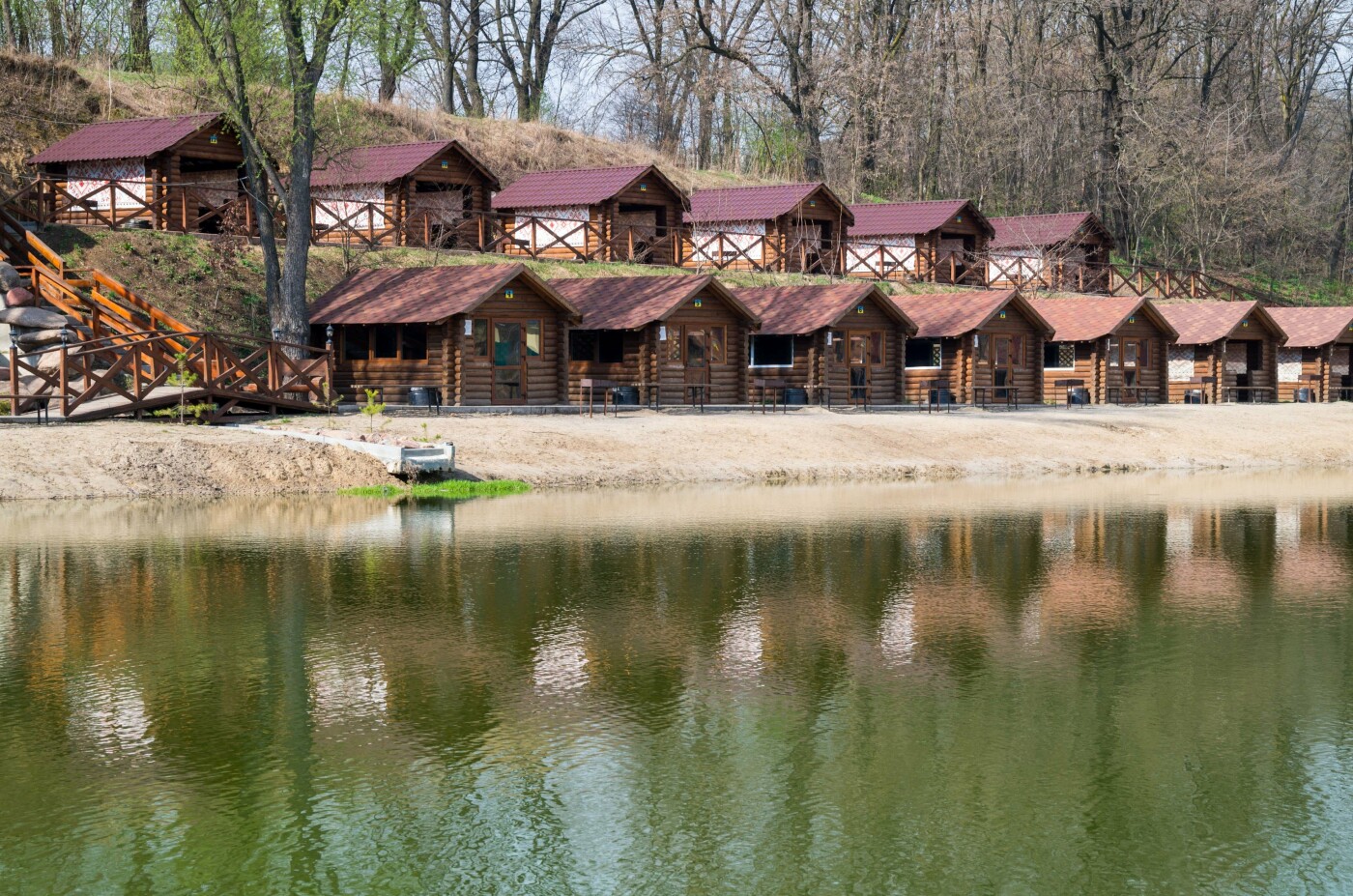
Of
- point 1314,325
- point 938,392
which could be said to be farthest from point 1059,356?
point 1314,325

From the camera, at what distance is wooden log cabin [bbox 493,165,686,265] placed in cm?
5659

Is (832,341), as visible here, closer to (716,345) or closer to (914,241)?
(716,345)

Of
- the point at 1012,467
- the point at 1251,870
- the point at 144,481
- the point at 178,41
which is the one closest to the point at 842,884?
the point at 1251,870

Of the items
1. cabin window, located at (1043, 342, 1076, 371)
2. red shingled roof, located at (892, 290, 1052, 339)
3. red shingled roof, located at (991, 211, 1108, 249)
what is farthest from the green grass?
red shingled roof, located at (991, 211, 1108, 249)

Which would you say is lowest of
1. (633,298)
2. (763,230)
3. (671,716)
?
(671,716)

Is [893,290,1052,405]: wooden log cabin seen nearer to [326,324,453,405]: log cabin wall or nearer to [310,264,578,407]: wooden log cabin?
[310,264,578,407]: wooden log cabin

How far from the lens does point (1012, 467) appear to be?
34.1 meters

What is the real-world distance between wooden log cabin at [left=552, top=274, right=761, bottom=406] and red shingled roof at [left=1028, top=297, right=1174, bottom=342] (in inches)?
486

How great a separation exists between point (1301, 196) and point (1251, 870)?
283ft

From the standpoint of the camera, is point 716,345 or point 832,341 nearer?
point 716,345

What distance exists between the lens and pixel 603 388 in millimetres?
42188

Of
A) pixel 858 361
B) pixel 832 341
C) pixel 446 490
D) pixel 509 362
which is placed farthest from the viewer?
pixel 858 361

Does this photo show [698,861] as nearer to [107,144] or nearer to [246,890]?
[246,890]

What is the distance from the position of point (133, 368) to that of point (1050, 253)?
4608cm
